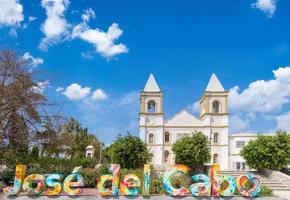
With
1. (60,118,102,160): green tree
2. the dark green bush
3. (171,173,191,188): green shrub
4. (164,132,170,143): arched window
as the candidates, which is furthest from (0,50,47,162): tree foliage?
(164,132,170,143): arched window

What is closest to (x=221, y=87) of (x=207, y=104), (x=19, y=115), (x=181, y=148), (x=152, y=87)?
(x=207, y=104)

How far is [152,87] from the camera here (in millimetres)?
58250

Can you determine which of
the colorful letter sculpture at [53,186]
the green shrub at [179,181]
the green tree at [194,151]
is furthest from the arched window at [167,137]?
the colorful letter sculpture at [53,186]

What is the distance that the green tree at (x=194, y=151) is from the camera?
3381 centimetres

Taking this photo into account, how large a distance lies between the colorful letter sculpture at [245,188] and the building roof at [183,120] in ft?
132

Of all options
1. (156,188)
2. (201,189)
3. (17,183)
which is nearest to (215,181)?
(201,189)

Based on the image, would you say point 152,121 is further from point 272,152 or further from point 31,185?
point 31,185

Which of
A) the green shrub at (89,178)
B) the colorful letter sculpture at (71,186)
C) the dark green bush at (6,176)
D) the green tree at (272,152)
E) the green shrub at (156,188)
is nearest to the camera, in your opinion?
the colorful letter sculpture at (71,186)

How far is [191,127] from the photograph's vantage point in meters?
56.8

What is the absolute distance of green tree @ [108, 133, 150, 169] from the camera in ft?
113

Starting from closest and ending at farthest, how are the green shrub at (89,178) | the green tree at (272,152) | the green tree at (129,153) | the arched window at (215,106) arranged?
the green shrub at (89,178), the green tree at (272,152), the green tree at (129,153), the arched window at (215,106)

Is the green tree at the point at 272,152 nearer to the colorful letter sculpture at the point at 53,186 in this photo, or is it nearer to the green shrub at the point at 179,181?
the green shrub at the point at 179,181

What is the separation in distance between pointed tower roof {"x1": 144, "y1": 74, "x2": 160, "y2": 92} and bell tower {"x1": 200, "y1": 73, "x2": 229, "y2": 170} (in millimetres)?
7253

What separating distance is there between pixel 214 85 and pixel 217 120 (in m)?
5.46
